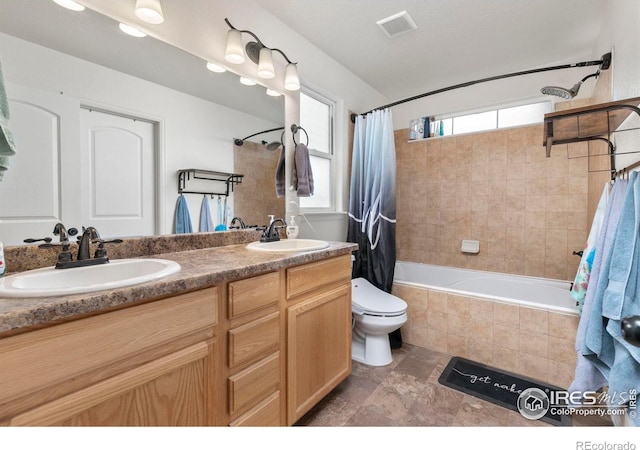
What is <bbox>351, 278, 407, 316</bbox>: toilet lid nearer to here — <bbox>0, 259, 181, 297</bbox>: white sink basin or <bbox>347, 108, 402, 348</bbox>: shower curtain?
<bbox>347, 108, 402, 348</bbox>: shower curtain

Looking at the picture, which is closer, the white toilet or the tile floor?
the tile floor

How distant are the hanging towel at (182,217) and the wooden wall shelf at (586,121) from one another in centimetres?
184

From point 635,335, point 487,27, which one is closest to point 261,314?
point 635,335

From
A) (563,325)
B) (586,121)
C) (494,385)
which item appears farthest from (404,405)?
(586,121)

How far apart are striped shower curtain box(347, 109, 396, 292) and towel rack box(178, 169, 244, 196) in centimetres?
120

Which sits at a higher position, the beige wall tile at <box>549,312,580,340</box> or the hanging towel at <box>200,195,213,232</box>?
the hanging towel at <box>200,195,213,232</box>

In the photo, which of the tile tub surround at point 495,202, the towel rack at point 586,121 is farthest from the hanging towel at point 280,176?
the tile tub surround at point 495,202

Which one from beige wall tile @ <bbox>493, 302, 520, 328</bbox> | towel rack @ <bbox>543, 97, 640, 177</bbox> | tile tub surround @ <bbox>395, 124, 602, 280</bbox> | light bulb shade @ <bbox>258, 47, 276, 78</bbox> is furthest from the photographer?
tile tub surround @ <bbox>395, 124, 602, 280</bbox>

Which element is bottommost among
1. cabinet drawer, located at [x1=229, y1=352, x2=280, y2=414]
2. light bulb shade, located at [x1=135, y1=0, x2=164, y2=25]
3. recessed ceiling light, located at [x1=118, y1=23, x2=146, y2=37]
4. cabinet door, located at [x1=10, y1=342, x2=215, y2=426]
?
cabinet drawer, located at [x1=229, y1=352, x2=280, y2=414]

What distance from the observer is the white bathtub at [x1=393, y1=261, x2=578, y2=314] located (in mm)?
2486

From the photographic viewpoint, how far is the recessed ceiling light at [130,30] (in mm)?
1332

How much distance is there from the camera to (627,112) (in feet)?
4.25

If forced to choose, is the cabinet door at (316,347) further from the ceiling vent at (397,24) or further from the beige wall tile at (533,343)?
the ceiling vent at (397,24)

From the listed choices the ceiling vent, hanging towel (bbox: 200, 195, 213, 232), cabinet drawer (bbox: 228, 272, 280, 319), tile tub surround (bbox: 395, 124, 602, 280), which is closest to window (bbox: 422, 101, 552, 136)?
tile tub surround (bbox: 395, 124, 602, 280)
